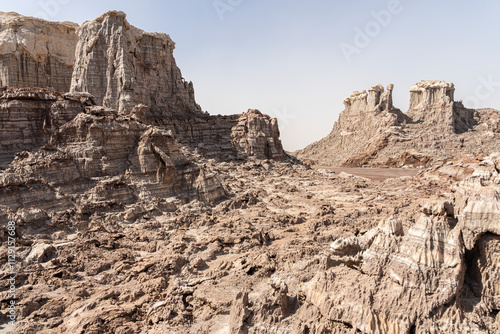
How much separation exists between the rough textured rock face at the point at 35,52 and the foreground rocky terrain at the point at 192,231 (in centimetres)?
83

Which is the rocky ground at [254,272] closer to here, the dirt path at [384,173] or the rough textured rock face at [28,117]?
the rough textured rock face at [28,117]

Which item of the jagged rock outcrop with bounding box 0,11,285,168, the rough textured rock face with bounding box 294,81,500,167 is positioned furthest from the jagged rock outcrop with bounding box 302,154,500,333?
the rough textured rock face with bounding box 294,81,500,167

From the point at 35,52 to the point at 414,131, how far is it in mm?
55322

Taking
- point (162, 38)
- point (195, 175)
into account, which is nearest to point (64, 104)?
point (195, 175)

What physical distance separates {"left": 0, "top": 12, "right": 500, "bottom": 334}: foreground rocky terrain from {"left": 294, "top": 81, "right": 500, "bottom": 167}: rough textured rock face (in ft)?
84.7

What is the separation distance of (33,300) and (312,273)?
6.96 m

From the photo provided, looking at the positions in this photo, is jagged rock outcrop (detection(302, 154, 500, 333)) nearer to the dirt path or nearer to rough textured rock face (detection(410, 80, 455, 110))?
the dirt path

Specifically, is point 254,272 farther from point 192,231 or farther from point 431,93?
point 431,93

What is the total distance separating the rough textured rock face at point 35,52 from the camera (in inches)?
1207

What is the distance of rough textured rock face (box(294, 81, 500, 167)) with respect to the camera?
4697 cm

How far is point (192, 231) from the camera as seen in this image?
518 inches

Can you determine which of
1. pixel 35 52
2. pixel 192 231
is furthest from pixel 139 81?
pixel 192 231

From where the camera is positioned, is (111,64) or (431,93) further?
(431,93)

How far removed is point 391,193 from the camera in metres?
20.4
